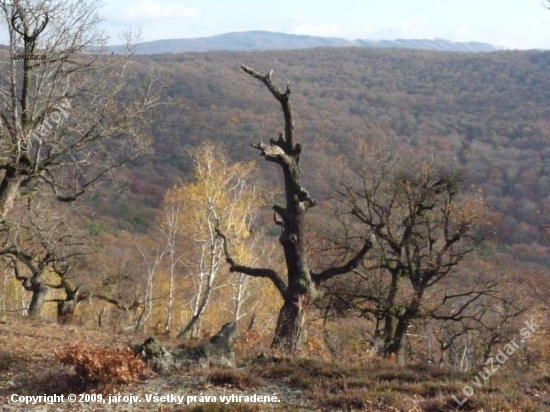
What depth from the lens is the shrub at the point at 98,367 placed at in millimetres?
7891

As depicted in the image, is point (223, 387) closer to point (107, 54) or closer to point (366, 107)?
point (107, 54)

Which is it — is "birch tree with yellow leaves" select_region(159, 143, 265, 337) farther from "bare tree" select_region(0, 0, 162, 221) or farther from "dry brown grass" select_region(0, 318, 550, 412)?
"dry brown grass" select_region(0, 318, 550, 412)

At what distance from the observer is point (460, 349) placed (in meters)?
29.8

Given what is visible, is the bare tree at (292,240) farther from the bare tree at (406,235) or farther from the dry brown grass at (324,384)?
the bare tree at (406,235)

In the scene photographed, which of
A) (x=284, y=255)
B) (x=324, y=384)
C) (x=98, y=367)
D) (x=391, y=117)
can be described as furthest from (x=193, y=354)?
(x=391, y=117)

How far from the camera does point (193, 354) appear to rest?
9289mm

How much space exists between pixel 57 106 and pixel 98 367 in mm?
6287

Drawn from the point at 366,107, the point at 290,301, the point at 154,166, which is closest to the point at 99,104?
the point at 290,301

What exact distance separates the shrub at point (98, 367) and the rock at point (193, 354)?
60cm

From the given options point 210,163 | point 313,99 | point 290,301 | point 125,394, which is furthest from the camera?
point 313,99

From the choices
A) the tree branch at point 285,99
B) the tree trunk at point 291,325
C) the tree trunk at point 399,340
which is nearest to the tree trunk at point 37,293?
the tree trunk at point 399,340

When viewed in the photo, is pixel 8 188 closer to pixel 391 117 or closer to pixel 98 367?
pixel 98 367

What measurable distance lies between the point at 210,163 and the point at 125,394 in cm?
1712

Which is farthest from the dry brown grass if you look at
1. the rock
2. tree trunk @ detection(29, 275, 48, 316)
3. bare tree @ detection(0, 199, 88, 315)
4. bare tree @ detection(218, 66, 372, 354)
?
tree trunk @ detection(29, 275, 48, 316)
